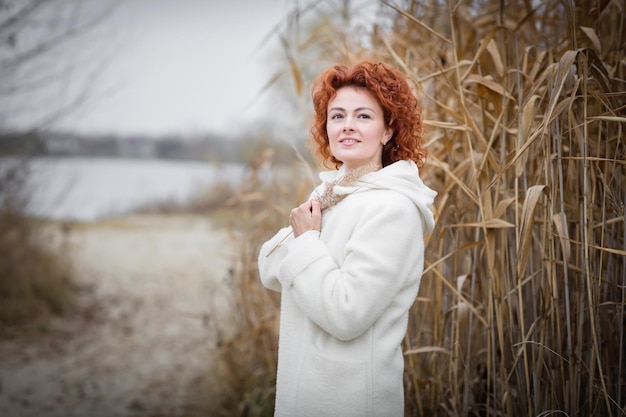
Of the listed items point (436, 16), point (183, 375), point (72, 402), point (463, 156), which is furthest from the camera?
point (183, 375)

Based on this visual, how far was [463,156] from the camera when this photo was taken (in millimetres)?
1726

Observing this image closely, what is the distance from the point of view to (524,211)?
1251 mm

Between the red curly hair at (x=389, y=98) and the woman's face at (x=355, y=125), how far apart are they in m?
0.02

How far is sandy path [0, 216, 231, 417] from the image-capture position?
309 centimetres

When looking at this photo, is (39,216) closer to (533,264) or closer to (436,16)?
(436,16)

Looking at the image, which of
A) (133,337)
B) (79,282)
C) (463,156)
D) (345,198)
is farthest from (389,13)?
(79,282)

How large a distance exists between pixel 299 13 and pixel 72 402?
271 cm

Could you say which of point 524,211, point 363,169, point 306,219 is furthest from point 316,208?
point 524,211

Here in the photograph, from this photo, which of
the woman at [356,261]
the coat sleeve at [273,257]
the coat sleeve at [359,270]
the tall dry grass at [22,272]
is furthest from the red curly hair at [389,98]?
the tall dry grass at [22,272]

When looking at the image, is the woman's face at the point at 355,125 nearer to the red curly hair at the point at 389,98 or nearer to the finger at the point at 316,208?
the red curly hair at the point at 389,98

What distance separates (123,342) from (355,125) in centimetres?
354

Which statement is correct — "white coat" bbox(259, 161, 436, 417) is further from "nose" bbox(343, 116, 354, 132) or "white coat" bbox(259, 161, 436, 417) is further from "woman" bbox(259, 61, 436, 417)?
"nose" bbox(343, 116, 354, 132)

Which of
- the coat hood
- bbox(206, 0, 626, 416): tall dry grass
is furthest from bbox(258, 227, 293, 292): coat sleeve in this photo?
bbox(206, 0, 626, 416): tall dry grass

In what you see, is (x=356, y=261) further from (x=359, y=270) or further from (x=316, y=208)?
(x=316, y=208)
